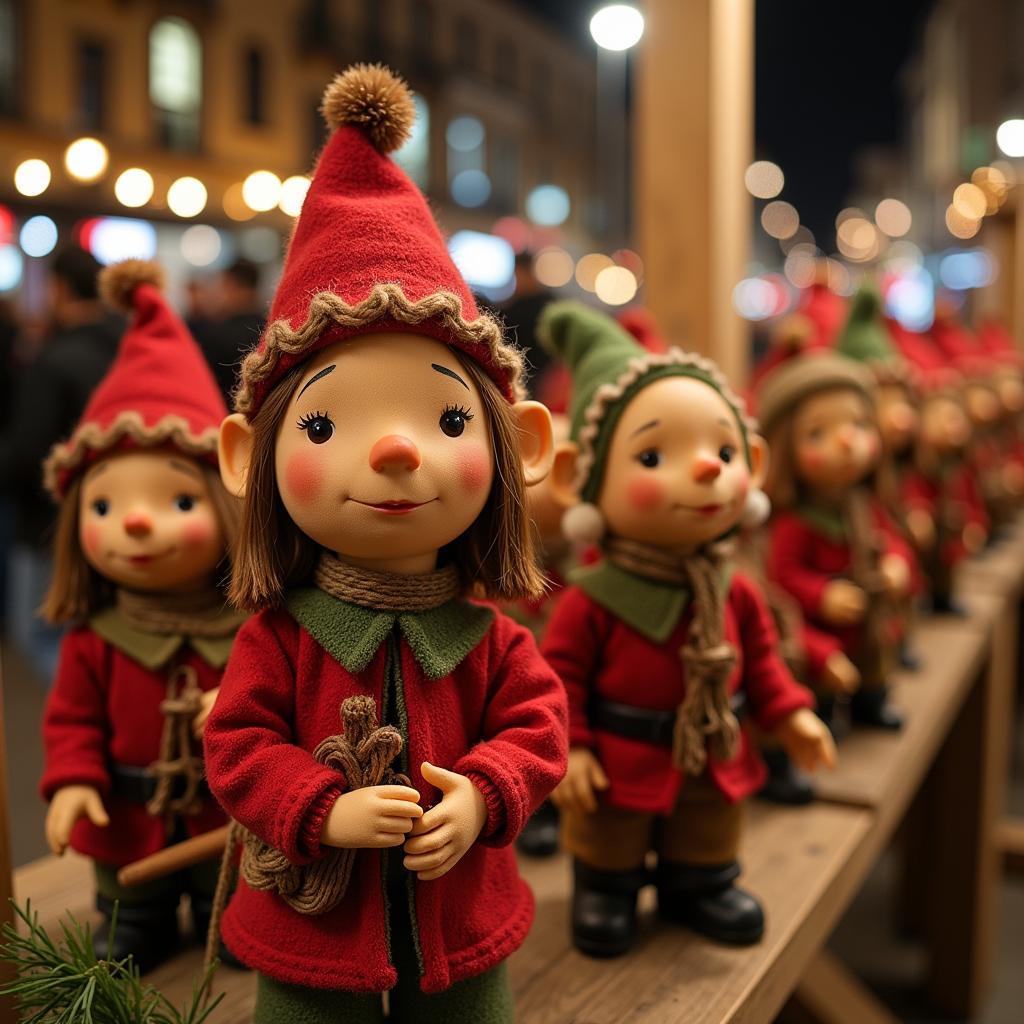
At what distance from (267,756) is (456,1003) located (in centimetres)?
30

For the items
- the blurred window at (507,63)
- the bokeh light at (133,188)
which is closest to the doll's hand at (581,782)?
the bokeh light at (133,188)

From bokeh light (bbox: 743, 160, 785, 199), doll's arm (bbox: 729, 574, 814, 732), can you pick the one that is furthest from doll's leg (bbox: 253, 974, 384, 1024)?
bokeh light (bbox: 743, 160, 785, 199)

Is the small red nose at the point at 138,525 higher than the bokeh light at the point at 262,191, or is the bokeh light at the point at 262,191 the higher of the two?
the bokeh light at the point at 262,191

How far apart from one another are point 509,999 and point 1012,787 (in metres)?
3.63

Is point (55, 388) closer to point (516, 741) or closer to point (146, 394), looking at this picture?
point (146, 394)

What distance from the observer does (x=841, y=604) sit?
1.92m

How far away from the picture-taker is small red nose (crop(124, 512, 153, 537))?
118 cm

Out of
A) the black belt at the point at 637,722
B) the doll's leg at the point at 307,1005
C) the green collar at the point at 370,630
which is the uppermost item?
the green collar at the point at 370,630

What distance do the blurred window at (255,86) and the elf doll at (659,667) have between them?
306 inches

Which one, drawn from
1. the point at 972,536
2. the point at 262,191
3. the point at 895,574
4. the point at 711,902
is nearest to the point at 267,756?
the point at 711,902

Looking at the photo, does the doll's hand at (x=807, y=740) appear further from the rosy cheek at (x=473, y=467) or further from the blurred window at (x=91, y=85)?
the blurred window at (x=91, y=85)

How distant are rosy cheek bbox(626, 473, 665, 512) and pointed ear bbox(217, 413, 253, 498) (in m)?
0.45

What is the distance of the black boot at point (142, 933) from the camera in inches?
48.4

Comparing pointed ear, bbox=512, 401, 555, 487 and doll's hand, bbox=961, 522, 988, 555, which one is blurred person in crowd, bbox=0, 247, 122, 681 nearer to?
pointed ear, bbox=512, 401, 555, 487
